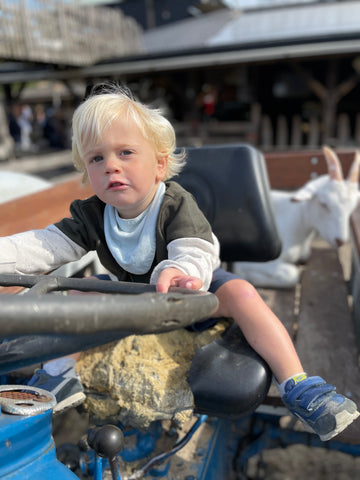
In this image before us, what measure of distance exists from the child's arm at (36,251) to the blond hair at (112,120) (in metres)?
0.25

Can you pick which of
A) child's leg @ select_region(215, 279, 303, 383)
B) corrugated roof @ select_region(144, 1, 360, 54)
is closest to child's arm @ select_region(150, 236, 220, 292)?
child's leg @ select_region(215, 279, 303, 383)

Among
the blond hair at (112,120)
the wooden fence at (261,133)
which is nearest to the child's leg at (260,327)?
the blond hair at (112,120)

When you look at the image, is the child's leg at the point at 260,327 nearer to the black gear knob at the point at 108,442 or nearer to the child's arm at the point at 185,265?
the child's arm at the point at 185,265

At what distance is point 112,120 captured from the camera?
1107 mm

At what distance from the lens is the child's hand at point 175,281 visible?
918 mm

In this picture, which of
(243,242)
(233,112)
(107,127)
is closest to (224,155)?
(243,242)

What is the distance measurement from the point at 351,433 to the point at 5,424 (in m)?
0.91

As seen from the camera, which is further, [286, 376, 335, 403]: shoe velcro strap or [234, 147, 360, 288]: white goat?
[234, 147, 360, 288]: white goat

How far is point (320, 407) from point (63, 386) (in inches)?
27.1

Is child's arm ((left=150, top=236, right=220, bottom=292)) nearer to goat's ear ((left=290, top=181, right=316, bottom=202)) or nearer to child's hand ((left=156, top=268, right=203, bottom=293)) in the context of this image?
child's hand ((left=156, top=268, right=203, bottom=293))

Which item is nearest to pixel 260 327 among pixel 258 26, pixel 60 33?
pixel 60 33

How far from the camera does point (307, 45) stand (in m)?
7.36

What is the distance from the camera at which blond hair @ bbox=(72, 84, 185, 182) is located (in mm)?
1104

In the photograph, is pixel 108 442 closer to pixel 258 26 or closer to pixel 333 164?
pixel 333 164
